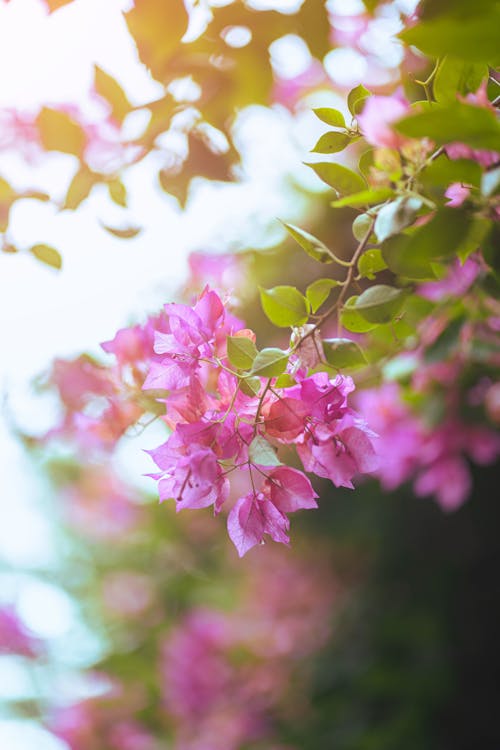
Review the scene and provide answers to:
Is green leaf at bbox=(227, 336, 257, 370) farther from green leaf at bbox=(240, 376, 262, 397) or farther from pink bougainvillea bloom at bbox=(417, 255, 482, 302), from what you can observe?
pink bougainvillea bloom at bbox=(417, 255, 482, 302)

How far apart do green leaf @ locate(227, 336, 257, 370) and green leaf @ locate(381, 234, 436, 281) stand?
0.09 meters

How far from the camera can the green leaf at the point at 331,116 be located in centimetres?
45

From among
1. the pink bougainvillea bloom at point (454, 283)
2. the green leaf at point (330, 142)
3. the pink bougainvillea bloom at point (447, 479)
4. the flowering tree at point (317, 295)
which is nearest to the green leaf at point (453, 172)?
the flowering tree at point (317, 295)

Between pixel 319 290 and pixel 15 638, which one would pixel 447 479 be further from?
pixel 15 638

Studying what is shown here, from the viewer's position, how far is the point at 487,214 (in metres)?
0.37

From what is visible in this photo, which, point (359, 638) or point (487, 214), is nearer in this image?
point (487, 214)

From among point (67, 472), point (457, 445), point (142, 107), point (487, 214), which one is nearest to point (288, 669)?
point (457, 445)

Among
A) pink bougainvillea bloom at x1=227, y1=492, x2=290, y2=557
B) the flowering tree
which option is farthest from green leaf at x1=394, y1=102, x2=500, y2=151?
pink bougainvillea bloom at x1=227, y1=492, x2=290, y2=557

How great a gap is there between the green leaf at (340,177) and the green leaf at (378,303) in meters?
0.07

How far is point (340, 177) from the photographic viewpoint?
1.45 feet

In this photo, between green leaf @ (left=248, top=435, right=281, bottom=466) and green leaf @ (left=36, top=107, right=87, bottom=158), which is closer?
green leaf @ (left=248, top=435, right=281, bottom=466)

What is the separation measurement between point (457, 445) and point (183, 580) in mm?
1047

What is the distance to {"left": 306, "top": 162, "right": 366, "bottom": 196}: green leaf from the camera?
44cm

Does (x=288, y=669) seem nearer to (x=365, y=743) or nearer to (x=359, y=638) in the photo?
(x=359, y=638)
